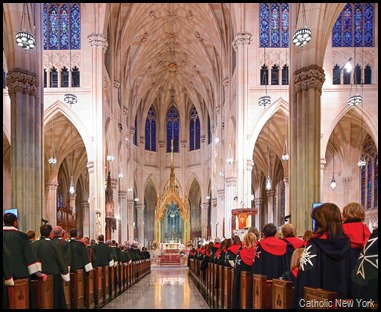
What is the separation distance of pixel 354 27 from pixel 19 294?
2891cm

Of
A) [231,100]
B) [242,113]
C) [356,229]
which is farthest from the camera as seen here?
[231,100]

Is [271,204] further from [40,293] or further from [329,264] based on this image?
[329,264]

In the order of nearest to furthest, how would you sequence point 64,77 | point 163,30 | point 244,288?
point 244,288
point 64,77
point 163,30

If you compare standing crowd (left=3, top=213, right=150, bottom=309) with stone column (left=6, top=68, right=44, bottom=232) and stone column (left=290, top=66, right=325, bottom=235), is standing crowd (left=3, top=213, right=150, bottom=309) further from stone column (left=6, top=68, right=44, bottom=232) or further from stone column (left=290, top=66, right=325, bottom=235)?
stone column (left=290, top=66, right=325, bottom=235)

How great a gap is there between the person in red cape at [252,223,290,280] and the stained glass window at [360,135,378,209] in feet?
82.6

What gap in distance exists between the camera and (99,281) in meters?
14.0

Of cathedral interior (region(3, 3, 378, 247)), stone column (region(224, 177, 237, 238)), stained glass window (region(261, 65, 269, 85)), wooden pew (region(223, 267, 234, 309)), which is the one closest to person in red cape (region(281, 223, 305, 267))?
wooden pew (region(223, 267, 234, 309))

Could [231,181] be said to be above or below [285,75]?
below

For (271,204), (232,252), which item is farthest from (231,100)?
(232,252)

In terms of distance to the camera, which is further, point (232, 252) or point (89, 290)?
point (89, 290)

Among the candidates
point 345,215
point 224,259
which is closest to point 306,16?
point 224,259

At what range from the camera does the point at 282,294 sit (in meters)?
6.98

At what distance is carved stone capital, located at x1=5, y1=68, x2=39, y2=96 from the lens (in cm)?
1862

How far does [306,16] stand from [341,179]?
18.0 meters
